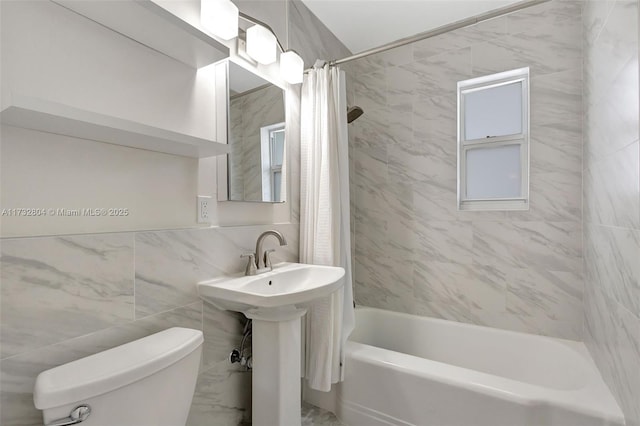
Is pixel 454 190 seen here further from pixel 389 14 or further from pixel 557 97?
pixel 389 14

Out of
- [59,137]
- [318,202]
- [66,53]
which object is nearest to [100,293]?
[59,137]

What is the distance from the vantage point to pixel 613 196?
4.08 ft

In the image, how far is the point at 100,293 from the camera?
3.19 ft

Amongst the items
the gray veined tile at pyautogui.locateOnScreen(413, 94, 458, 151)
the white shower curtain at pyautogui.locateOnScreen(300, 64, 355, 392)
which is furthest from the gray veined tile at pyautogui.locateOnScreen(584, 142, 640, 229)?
the white shower curtain at pyautogui.locateOnScreen(300, 64, 355, 392)

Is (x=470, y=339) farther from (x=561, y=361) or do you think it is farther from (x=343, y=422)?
(x=343, y=422)

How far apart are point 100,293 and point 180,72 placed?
34.5 inches

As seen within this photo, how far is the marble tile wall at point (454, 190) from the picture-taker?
1885 mm

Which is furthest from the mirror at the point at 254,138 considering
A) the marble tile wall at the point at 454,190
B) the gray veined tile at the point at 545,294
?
the gray veined tile at the point at 545,294

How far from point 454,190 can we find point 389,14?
51.6 inches

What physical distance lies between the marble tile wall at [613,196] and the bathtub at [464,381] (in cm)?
14

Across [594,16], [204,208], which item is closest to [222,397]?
[204,208]

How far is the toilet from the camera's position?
73 cm

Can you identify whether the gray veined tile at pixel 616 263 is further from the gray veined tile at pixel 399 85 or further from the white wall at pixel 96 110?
the white wall at pixel 96 110

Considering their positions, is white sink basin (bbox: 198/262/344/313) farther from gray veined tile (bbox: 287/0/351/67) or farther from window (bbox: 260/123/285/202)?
gray veined tile (bbox: 287/0/351/67)
